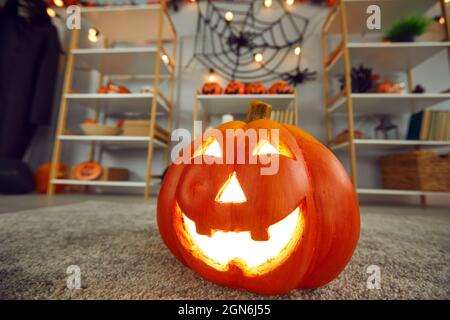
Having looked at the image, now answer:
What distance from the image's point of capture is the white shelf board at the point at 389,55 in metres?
1.50

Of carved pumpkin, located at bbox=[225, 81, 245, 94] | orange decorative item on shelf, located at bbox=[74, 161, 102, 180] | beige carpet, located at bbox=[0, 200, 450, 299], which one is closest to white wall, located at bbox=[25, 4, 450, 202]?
orange decorative item on shelf, located at bbox=[74, 161, 102, 180]

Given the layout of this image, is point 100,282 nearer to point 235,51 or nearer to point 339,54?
point 339,54

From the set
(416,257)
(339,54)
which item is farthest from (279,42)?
(416,257)

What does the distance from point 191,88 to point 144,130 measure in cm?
71

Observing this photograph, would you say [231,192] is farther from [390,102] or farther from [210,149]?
[390,102]

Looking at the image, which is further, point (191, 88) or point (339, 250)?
point (191, 88)

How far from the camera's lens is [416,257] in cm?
47

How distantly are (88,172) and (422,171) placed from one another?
219 cm

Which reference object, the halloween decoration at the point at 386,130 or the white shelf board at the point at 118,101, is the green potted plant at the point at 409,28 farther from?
the white shelf board at the point at 118,101

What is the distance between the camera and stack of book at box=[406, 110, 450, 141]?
57.1 inches

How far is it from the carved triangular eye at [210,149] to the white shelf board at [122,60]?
4.94 feet

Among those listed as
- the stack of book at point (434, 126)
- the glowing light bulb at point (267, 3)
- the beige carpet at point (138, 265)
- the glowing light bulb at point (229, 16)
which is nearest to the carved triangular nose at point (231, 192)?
the beige carpet at point (138, 265)

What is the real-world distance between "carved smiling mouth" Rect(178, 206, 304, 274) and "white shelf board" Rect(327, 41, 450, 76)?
1607 millimetres

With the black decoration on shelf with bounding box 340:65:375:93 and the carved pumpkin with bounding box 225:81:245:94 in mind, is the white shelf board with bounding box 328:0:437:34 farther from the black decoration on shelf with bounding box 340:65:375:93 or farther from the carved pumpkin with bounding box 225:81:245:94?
the carved pumpkin with bounding box 225:81:245:94
